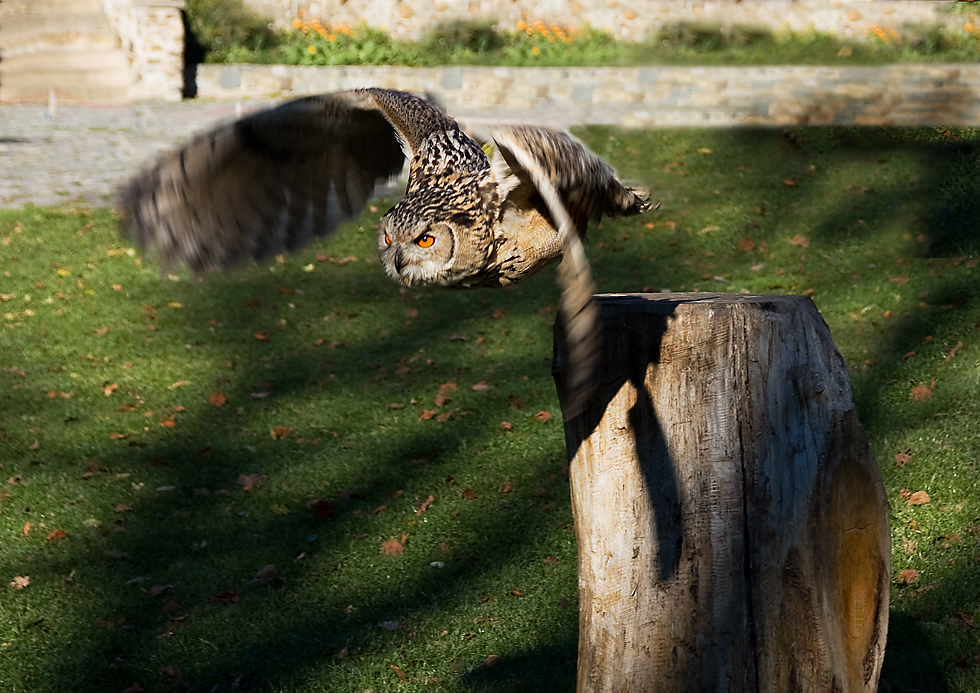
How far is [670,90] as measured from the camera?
43.9 feet

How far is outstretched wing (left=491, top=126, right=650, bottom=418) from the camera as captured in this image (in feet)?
7.32

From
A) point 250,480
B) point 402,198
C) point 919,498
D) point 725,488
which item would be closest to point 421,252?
point 402,198

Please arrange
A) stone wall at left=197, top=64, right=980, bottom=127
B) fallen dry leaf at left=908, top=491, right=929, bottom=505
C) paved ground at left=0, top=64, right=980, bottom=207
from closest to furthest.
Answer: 1. fallen dry leaf at left=908, top=491, right=929, bottom=505
2. paved ground at left=0, top=64, right=980, bottom=207
3. stone wall at left=197, top=64, right=980, bottom=127

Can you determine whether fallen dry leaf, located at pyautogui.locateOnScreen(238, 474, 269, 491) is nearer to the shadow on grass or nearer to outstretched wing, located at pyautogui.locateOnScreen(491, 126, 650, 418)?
the shadow on grass

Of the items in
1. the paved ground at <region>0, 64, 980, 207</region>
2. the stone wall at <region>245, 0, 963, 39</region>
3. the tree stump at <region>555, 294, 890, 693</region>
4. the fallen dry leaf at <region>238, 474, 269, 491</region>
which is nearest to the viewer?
the tree stump at <region>555, 294, 890, 693</region>

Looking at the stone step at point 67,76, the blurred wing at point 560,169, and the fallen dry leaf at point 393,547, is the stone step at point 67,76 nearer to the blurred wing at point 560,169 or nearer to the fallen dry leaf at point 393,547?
the fallen dry leaf at point 393,547

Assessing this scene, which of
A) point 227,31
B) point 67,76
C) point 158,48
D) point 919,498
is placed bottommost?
point 919,498

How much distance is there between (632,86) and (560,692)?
35.8ft

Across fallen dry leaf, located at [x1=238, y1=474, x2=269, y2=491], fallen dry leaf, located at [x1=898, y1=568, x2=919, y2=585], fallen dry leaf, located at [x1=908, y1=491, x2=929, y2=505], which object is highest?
fallen dry leaf, located at [x1=908, y1=491, x2=929, y2=505]

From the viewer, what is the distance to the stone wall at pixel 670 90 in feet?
38.8

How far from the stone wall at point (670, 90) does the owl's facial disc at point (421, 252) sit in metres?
8.36

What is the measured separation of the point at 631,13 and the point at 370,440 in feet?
38.1

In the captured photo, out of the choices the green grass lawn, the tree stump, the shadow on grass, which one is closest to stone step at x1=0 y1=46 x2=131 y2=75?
the green grass lawn

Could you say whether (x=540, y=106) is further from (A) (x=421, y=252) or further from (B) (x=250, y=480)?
(A) (x=421, y=252)
